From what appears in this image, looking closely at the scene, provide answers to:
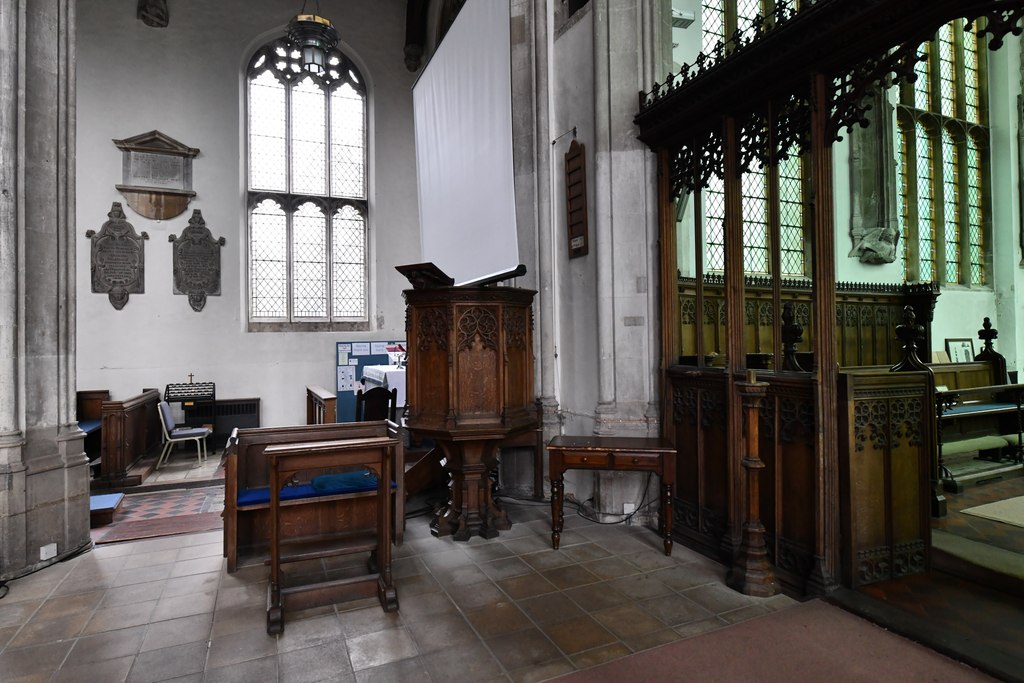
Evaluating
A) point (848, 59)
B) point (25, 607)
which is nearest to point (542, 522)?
point (25, 607)

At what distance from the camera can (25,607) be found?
9.57ft

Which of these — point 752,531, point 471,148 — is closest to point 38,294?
point 471,148

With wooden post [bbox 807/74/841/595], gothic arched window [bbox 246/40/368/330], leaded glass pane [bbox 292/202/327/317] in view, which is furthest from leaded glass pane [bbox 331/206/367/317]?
wooden post [bbox 807/74/841/595]

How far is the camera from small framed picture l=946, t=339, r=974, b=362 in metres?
7.47

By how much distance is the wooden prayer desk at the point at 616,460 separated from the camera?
346 centimetres

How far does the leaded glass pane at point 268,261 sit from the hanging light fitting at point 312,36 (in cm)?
237

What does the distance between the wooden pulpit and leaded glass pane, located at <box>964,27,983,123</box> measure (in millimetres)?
8957

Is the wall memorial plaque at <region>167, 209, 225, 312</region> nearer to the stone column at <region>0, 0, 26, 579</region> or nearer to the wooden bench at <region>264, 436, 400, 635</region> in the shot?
the stone column at <region>0, 0, 26, 579</region>

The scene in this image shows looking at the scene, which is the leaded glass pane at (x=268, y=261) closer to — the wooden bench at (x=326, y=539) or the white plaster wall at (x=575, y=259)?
the white plaster wall at (x=575, y=259)

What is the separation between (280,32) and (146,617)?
893 cm

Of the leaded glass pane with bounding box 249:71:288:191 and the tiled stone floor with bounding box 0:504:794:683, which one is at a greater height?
the leaded glass pane with bounding box 249:71:288:191

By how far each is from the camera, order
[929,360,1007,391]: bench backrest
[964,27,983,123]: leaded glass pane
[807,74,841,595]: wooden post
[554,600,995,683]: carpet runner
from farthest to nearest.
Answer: [964,27,983,123]: leaded glass pane, [929,360,1007,391]: bench backrest, [807,74,841,595]: wooden post, [554,600,995,683]: carpet runner

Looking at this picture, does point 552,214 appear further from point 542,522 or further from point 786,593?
point 786,593

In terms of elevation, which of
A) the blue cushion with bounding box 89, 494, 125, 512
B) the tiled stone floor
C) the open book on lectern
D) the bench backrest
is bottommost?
the tiled stone floor
